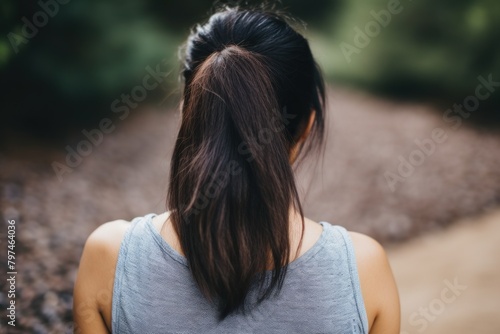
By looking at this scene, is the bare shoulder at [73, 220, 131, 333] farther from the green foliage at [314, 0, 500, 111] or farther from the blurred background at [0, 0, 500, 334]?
the green foliage at [314, 0, 500, 111]

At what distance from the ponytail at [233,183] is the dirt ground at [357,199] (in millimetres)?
895

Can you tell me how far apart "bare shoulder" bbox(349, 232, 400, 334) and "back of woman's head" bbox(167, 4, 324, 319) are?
150mm

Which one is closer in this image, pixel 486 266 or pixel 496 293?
pixel 496 293

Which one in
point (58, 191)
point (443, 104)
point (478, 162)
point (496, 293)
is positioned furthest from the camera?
point (443, 104)

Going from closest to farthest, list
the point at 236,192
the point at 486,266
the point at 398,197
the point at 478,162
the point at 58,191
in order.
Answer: the point at 236,192
the point at 486,266
the point at 58,191
the point at 398,197
the point at 478,162

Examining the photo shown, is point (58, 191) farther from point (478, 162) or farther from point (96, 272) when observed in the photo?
point (478, 162)

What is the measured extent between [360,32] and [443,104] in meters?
1.32

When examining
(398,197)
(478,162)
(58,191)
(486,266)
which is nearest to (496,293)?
(486,266)

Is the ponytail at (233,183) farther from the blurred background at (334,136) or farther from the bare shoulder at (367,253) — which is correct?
the blurred background at (334,136)

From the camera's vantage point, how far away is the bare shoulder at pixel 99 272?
3.20ft

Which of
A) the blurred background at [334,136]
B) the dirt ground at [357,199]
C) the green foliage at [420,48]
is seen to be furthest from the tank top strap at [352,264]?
the green foliage at [420,48]

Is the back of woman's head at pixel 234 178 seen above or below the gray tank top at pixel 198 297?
above

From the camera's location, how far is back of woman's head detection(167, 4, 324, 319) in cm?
91

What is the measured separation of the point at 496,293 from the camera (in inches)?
124
